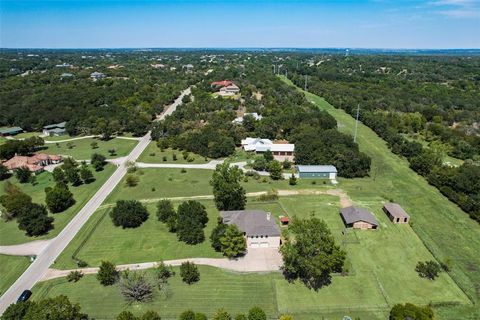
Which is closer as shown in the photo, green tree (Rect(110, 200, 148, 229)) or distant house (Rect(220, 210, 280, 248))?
distant house (Rect(220, 210, 280, 248))

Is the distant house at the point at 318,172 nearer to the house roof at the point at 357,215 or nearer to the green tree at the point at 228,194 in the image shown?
the house roof at the point at 357,215

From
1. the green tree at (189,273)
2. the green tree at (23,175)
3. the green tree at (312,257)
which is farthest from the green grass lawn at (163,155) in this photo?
the green tree at (312,257)

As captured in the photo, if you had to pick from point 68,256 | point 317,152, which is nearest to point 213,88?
point 317,152

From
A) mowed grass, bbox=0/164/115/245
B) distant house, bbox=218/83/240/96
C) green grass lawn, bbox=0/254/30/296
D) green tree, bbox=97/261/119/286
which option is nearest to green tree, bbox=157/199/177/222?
green tree, bbox=97/261/119/286

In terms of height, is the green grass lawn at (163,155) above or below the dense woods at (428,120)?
below

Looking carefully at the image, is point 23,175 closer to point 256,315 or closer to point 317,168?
point 256,315

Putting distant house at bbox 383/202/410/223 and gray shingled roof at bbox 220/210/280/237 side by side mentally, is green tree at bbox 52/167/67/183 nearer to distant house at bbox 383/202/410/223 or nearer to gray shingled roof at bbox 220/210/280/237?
gray shingled roof at bbox 220/210/280/237
